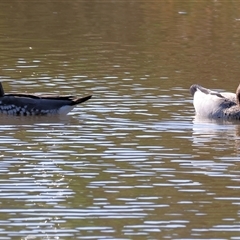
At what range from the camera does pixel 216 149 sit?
13406 mm

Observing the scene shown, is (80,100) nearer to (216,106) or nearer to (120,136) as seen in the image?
(120,136)

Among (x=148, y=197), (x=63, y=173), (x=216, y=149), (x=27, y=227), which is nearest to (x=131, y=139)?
(x=216, y=149)

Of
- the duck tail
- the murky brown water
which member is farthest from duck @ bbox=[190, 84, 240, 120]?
the duck tail

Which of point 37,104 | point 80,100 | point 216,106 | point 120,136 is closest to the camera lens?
point 120,136

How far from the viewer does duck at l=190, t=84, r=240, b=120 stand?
15836 mm

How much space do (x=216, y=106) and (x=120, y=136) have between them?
97.7 inches

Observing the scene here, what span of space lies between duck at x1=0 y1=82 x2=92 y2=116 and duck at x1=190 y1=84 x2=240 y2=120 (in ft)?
5.52

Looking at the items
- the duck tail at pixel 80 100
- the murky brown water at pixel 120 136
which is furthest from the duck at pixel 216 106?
the duck tail at pixel 80 100

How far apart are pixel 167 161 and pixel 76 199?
2.21m

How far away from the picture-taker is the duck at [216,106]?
1584 centimetres

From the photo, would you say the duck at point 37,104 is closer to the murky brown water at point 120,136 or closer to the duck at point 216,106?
the murky brown water at point 120,136

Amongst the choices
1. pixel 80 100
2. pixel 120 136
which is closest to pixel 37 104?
pixel 80 100

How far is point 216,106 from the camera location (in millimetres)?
15969

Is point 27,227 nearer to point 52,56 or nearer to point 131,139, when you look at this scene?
point 131,139
